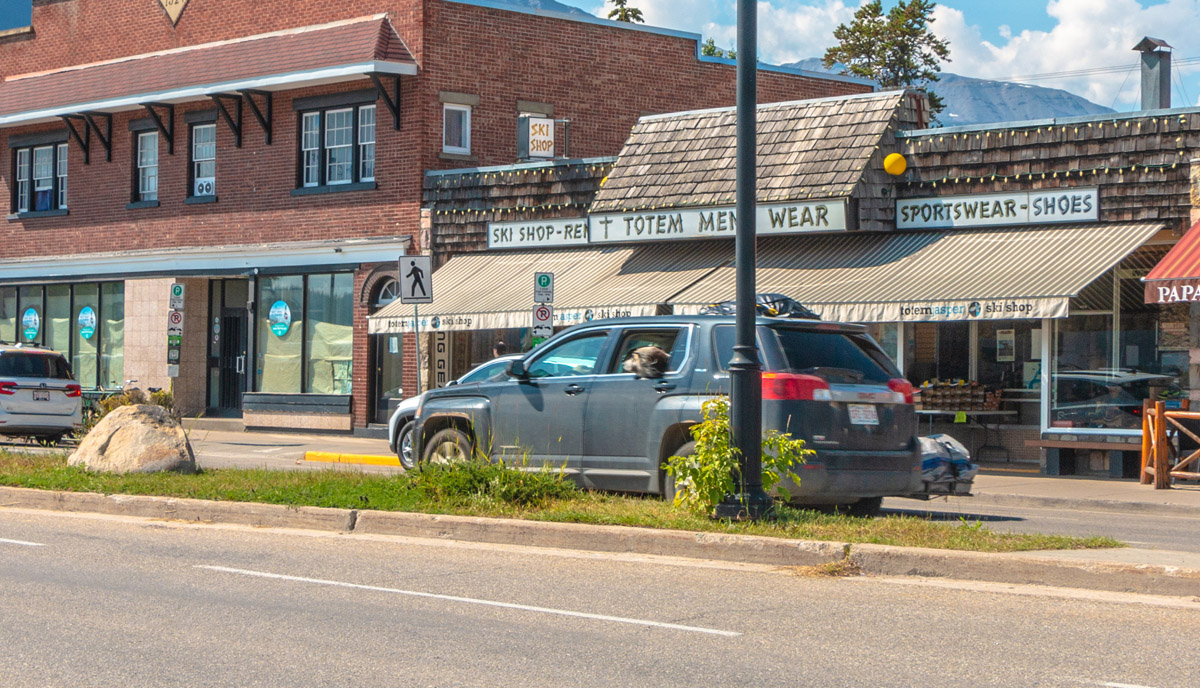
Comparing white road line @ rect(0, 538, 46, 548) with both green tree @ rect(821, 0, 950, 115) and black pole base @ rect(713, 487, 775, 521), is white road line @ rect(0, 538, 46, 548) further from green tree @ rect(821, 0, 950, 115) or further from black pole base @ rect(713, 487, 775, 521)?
green tree @ rect(821, 0, 950, 115)

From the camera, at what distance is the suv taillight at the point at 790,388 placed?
11258mm

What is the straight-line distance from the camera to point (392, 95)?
26.4 meters

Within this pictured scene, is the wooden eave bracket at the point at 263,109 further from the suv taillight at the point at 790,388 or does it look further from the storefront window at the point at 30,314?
the suv taillight at the point at 790,388

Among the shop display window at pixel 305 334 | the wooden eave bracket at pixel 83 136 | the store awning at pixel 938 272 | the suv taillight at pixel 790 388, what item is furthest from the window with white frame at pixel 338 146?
the suv taillight at pixel 790 388

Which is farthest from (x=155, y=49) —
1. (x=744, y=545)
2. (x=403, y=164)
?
(x=744, y=545)

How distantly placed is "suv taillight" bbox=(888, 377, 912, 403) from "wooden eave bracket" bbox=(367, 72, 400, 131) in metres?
16.4

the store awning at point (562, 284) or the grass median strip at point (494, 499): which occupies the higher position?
the store awning at point (562, 284)

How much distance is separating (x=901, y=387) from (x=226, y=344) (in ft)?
72.5

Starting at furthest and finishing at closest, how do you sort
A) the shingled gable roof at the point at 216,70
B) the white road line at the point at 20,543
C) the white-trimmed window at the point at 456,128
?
1. the white-trimmed window at the point at 456,128
2. the shingled gable roof at the point at 216,70
3. the white road line at the point at 20,543

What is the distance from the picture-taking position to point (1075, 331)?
1972cm

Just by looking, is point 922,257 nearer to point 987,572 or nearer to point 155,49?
point 987,572

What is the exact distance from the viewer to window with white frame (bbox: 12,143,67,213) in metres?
33.3

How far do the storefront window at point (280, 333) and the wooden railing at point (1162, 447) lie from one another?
1695cm

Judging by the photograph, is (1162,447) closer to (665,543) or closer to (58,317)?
(665,543)
